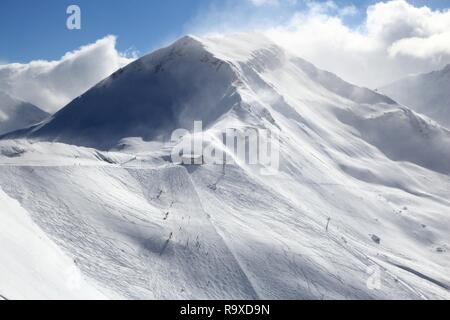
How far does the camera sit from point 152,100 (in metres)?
95.6

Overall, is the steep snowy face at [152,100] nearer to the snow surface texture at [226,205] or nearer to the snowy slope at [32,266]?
the snow surface texture at [226,205]

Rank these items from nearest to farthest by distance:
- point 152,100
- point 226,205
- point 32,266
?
1. point 32,266
2. point 226,205
3. point 152,100

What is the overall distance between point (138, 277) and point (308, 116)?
234ft

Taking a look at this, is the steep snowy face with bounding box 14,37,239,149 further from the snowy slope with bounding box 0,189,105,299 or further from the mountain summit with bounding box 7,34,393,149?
the snowy slope with bounding box 0,189,105,299

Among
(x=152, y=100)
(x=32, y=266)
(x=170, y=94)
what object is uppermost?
(x=170, y=94)

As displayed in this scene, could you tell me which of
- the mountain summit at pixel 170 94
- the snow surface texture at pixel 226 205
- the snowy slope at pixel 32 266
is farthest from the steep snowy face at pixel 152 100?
the snowy slope at pixel 32 266

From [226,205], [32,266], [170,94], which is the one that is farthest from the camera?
[170,94]

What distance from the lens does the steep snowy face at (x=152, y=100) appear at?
84438 millimetres

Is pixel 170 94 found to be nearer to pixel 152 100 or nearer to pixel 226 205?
pixel 152 100

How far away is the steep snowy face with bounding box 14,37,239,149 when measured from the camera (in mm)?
84438

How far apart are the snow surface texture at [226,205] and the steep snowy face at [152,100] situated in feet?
1.38

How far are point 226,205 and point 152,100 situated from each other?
6057 cm

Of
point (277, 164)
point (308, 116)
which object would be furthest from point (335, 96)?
point (277, 164)

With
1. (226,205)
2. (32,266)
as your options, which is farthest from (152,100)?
(32,266)
